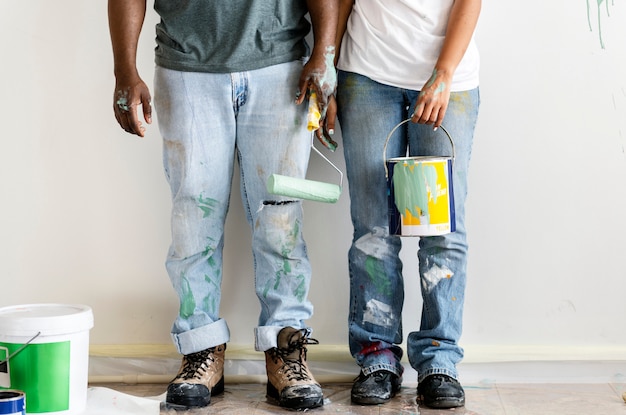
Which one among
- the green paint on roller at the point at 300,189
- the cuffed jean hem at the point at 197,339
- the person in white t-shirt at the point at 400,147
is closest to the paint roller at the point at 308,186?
the green paint on roller at the point at 300,189

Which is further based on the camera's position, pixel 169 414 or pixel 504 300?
pixel 504 300

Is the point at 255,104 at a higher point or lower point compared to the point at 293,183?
higher

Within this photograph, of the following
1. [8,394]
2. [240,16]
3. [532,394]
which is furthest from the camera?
[532,394]

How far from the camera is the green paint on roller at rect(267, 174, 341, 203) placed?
171cm

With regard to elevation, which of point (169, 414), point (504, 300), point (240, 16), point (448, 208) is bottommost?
point (169, 414)

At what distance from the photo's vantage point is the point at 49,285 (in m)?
2.24

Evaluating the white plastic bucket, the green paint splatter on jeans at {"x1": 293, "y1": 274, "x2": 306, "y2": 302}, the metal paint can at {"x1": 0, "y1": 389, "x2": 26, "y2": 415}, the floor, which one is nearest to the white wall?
the floor

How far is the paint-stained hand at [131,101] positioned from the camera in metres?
1.87

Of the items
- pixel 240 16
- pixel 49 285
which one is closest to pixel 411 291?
pixel 240 16

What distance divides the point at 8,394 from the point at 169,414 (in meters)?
0.41

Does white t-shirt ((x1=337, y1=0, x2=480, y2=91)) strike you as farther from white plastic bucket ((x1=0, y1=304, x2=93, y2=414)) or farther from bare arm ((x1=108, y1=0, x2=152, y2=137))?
white plastic bucket ((x1=0, y1=304, x2=93, y2=414))

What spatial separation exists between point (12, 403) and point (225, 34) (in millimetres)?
937

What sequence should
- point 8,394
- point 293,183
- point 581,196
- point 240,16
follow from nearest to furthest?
point 8,394, point 293,183, point 240,16, point 581,196

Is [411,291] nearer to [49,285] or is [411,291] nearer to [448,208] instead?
[448,208]
